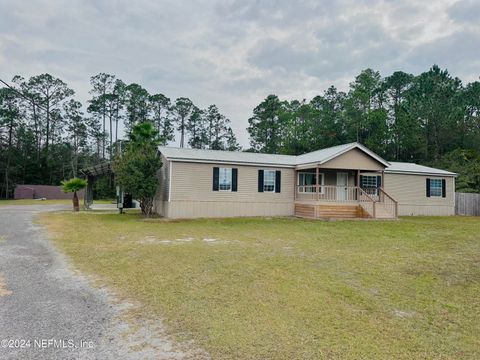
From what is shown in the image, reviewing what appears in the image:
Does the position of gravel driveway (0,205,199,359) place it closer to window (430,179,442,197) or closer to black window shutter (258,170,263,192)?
black window shutter (258,170,263,192)

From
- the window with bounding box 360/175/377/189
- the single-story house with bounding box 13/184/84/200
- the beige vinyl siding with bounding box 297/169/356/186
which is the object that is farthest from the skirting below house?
the single-story house with bounding box 13/184/84/200

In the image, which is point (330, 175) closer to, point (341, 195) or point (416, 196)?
point (341, 195)

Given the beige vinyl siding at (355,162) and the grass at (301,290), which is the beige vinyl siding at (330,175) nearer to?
the beige vinyl siding at (355,162)

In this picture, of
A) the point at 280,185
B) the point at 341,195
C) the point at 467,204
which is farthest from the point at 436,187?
the point at 280,185

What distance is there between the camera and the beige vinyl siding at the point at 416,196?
20938 millimetres

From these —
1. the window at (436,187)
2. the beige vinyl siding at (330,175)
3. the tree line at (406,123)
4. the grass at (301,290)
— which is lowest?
the grass at (301,290)

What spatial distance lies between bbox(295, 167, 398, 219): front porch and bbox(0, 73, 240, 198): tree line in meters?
33.5

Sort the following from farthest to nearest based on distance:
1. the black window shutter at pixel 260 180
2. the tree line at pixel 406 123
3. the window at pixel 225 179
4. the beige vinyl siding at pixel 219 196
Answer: the tree line at pixel 406 123
the black window shutter at pixel 260 180
the window at pixel 225 179
the beige vinyl siding at pixel 219 196

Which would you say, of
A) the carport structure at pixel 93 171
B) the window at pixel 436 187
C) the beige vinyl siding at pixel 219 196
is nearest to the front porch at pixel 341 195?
the beige vinyl siding at pixel 219 196

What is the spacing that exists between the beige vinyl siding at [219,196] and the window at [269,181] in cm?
22

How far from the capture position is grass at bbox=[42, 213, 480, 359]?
11.5 feet

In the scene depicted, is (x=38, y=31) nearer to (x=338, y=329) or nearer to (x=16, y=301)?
(x=16, y=301)

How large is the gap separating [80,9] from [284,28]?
9933 mm

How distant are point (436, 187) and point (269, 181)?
37.8 feet
